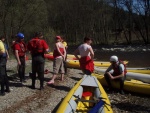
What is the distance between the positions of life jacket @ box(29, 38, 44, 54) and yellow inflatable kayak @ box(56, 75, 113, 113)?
169 cm

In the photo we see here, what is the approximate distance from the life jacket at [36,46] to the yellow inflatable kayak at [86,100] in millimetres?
1690

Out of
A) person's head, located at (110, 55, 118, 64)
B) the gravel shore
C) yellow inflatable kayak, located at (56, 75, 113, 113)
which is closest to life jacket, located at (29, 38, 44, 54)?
the gravel shore

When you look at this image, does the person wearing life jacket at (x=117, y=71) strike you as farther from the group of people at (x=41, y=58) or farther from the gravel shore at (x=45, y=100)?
the gravel shore at (x=45, y=100)

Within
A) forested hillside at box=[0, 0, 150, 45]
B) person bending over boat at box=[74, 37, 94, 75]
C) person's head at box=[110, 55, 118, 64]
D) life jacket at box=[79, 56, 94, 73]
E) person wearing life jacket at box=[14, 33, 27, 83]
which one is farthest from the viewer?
forested hillside at box=[0, 0, 150, 45]

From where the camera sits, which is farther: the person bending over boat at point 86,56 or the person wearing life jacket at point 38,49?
the person wearing life jacket at point 38,49

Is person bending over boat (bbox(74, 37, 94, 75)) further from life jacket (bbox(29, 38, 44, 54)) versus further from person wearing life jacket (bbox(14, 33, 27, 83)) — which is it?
person wearing life jacket (bbox(14, 33, 27, 83))

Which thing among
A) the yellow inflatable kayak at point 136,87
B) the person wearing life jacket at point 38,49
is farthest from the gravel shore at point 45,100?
the person wearing life jacket at point 38,49

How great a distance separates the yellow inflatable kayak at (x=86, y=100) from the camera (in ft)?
20.0

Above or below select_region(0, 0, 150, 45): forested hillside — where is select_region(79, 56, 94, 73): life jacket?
below

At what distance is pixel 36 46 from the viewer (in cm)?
897

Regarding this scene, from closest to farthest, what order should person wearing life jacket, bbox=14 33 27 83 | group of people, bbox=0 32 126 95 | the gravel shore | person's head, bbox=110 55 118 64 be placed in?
the gravel shore < group of people, bbox=0 32 126 95 < person's head, bbox=110 55 118 64 < person wearing life jacket, bbox=14 33 27 83

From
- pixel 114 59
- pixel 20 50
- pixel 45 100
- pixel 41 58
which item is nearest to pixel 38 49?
pixel 41 58

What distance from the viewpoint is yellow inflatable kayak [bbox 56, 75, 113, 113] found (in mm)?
6109

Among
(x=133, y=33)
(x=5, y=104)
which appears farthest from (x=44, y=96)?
(x=133, y=33)
